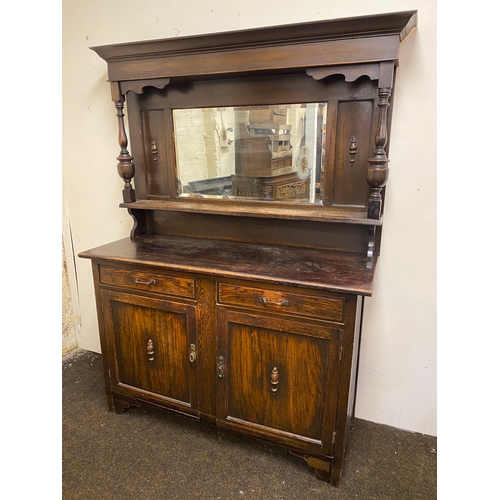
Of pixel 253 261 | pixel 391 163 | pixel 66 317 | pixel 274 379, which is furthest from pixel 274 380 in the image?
pixel 66 317

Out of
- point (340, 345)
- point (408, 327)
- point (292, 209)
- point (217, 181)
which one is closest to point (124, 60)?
point (217, 181)

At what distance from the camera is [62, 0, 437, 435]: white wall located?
1453 mm

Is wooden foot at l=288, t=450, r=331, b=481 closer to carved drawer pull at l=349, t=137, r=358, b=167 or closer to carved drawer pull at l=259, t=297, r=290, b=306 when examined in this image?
carved drawer pull at l=259, t=297, r=290, b=306

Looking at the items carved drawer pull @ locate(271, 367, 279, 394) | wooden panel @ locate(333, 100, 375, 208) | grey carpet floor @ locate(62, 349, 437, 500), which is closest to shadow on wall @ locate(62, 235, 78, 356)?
grey carpet floor @ locate(62, 349, 437, 500)

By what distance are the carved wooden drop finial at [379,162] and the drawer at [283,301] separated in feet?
1.32

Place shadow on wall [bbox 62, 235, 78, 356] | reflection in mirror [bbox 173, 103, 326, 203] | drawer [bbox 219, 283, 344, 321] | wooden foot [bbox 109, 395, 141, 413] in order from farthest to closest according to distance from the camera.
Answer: shadow on wall [bbox 62, 235, 78, 356], wooden foot [bbox 109, 395, 141, 413], reflection in mirror [bbox 173, 103, 326, 203], drawer [bbox 219, 283, 344, 321]

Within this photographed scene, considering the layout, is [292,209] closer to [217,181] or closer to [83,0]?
[217,181]

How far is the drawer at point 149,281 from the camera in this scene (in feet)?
4.93

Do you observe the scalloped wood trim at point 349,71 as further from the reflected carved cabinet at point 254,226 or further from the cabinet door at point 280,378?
the cabinet door at point 280,378

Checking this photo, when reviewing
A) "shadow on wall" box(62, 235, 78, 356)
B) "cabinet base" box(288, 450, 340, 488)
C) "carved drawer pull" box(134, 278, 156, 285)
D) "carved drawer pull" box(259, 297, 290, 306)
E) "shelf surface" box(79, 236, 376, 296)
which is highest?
"shelf surface" box(79, 236, 376, 296)

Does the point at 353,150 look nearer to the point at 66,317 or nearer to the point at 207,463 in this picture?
the point at 207,463

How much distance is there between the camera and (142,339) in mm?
1677

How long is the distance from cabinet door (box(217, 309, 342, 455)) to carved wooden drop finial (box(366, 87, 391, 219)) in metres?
0.50

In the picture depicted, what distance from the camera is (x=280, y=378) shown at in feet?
4.73
